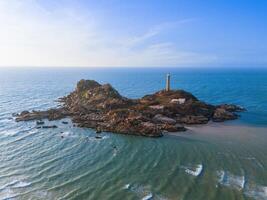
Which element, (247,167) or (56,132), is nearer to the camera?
(247,167)

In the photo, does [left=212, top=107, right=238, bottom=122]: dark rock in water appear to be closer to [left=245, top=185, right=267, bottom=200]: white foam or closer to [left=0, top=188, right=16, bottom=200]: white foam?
[left=245, top=185, right=267, bottom=200]: white foam

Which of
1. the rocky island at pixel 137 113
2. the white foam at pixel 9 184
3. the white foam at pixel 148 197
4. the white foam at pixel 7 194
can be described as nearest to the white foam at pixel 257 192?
the white foam at pixel 148 197

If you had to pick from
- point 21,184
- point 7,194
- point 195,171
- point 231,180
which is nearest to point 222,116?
point 195,171

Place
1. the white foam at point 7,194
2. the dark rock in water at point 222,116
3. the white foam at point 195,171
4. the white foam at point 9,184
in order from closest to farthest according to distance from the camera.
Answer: the white foam at point 7,194
the white foam at point 9,184
the white foam at point 195,171
the dark rock in water at point 222,116

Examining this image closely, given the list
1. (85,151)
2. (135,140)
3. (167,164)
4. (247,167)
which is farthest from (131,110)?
(247,167)

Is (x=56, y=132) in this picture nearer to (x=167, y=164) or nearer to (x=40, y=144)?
(x=40, y=144)

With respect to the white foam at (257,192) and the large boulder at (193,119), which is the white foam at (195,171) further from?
the large boulder at (193,119)

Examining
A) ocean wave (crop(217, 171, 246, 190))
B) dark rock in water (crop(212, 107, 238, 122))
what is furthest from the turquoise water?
dark rock in water (crop(212, 107, 238, 122))

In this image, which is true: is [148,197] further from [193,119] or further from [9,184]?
[193,119]
